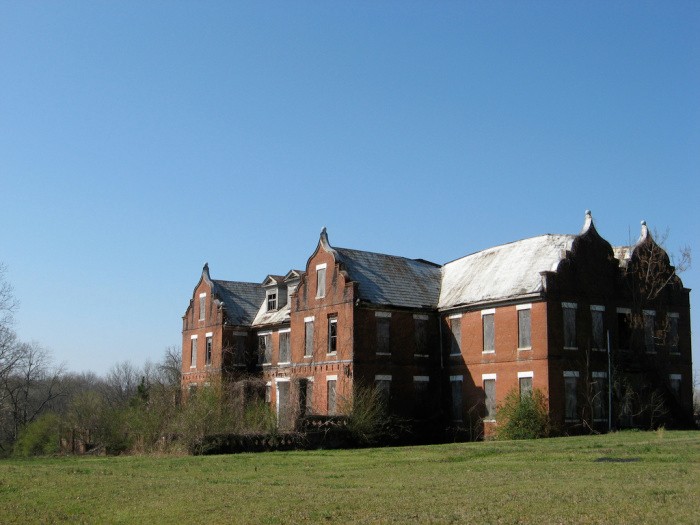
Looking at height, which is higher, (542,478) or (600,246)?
(600,246)

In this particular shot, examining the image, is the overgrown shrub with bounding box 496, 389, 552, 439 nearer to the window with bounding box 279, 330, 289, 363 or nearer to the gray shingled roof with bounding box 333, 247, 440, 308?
the gray shingled roof with bounding box 333, 247, 440, 308

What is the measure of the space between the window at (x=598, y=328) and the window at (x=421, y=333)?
9.07 meters

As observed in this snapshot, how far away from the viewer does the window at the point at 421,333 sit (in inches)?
1754

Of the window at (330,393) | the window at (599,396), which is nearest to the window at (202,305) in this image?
the window at (330,393)

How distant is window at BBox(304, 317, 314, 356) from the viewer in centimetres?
4603

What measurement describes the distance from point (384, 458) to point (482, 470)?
6.42 metres

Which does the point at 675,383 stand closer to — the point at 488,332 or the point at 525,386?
the point at 525,386

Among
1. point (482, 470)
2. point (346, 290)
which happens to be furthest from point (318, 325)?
point (482, 470)

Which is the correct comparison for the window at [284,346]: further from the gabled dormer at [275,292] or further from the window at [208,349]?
the window at [208,349]

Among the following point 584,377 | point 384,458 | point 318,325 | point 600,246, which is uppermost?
point 600,246

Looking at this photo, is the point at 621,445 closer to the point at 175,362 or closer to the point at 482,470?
the point at 482,470

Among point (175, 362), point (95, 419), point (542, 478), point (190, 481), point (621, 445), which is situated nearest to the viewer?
point (542, 478)

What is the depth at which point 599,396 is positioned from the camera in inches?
1540

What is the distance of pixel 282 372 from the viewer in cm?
4953
